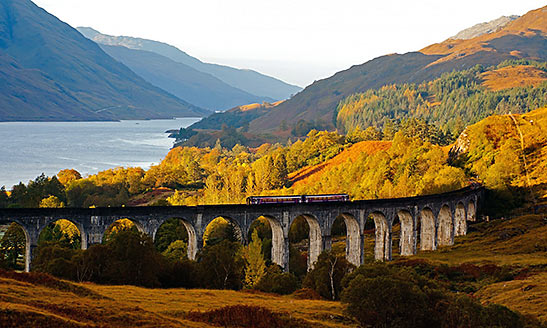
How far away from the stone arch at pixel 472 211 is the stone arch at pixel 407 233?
27760 mm

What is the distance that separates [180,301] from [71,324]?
14257 mm

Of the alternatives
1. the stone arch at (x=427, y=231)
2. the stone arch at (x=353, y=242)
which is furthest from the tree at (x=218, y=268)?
the stone arch at (x=427, y=231)

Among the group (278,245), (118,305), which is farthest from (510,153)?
(118,305)

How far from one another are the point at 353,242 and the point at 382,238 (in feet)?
17.7

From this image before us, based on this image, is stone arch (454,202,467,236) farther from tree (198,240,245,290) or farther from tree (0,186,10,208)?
tree (0,186,10,208)

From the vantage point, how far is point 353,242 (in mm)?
76438

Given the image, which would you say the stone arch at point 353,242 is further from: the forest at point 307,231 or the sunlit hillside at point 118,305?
the sunlit hillside at point 118,305

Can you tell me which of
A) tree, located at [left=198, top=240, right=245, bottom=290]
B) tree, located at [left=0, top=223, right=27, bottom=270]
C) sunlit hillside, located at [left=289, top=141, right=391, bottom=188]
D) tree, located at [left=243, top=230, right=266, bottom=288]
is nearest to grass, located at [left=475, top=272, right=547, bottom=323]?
tree, located at [left=243, top=230, right=266, bottom=288]

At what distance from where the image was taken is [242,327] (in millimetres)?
36156

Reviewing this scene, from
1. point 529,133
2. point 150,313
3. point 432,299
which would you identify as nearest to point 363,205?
point 432,299

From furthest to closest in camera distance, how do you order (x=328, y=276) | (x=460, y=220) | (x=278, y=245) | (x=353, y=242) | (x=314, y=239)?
(x=460, y=220), (x=353, y=242), (x=314, y=239), (x=278, y=245), (x=328, y=276)

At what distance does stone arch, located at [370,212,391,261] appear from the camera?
78.5 meters

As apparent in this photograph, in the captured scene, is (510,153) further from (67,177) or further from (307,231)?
(67,177)

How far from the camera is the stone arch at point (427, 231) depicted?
88.8 m
